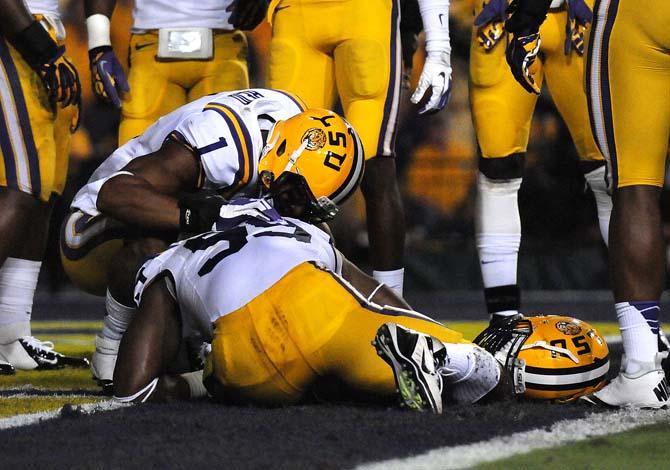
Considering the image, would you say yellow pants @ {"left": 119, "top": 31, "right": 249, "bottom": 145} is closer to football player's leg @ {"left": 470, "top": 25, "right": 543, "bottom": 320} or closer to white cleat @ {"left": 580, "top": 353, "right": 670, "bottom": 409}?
football player's leg @ {"left": 470, "top": 25, "right": 543, "bottom": 320}

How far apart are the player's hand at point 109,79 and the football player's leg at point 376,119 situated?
831mm

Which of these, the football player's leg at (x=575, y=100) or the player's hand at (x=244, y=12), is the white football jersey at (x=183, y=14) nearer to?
the player's hand at (x=244, y=12)

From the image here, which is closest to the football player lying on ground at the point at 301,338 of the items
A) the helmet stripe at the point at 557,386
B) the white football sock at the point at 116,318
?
the helmet stripe at the point at 557,386

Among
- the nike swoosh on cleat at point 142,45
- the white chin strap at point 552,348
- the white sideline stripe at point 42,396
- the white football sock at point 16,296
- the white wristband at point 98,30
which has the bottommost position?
the white football sock at point 16,296

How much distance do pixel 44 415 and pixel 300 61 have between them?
189 centimetres

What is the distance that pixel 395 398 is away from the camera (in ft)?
9.25

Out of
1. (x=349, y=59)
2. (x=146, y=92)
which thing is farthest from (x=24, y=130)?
(x=349, y=59)

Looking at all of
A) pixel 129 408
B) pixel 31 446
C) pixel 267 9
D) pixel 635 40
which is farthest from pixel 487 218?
pixel 31 446

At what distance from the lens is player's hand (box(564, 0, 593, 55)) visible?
13.2ft

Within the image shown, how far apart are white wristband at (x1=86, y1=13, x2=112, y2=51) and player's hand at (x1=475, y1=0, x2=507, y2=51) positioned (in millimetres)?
1394

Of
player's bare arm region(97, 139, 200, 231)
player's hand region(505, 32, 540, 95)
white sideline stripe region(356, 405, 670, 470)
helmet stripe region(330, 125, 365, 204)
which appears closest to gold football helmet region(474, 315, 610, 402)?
white sideline stripe region(356, 405, 670, 470)

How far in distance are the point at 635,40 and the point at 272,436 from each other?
4.18 feet

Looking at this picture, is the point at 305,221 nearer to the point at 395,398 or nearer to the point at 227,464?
the point at 395,398

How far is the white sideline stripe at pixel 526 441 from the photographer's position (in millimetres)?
2143
